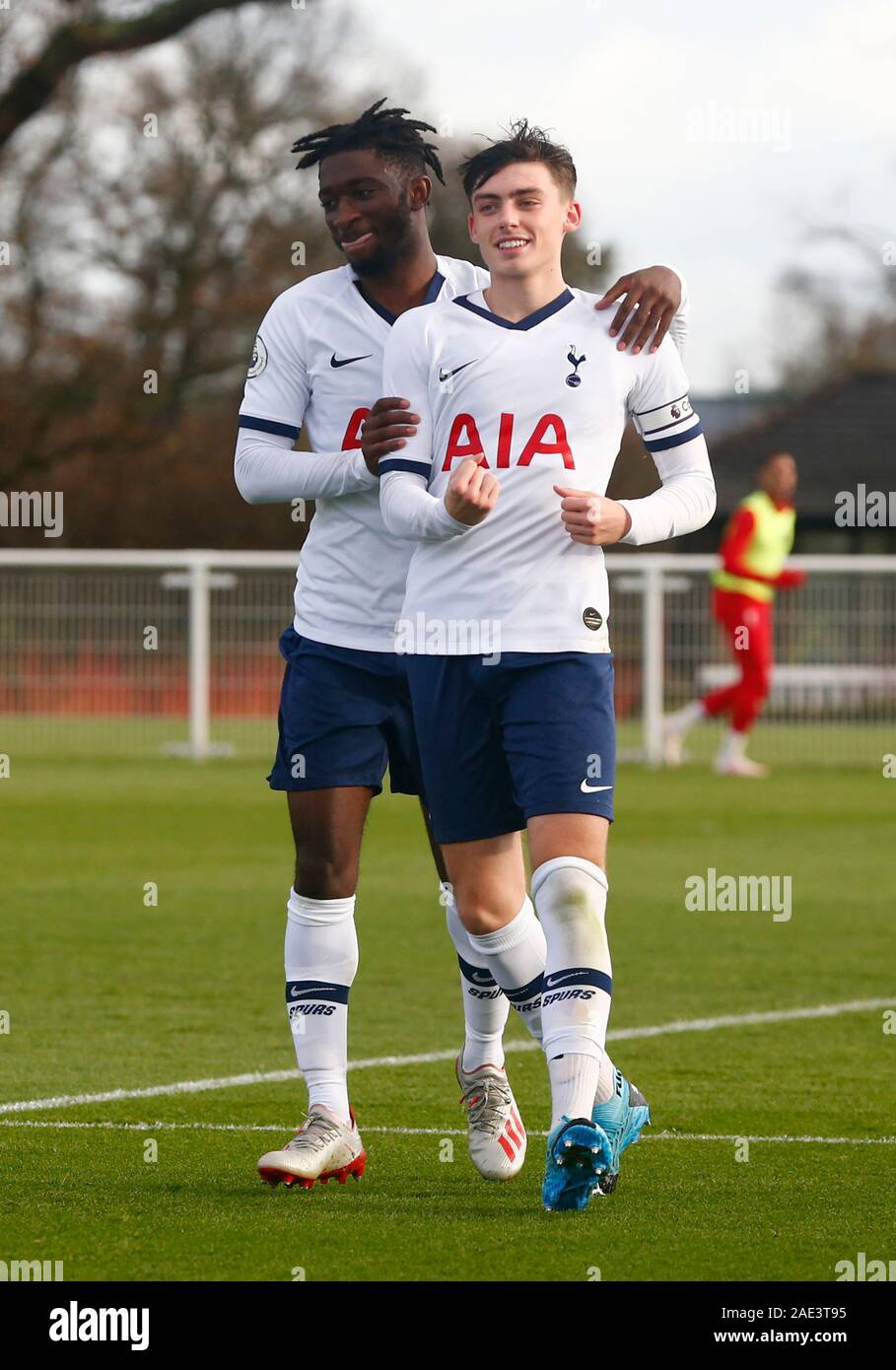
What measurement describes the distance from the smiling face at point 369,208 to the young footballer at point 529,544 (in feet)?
1.43

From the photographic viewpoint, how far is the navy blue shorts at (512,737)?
202 inches

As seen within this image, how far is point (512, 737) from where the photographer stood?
520cm

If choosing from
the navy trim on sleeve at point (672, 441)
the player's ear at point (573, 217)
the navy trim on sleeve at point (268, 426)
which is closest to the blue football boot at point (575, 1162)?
the navy trim on sleeve at point (672, 441)

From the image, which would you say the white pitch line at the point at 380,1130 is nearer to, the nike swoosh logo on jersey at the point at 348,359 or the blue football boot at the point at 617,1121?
the blue football boot at the point at 617,1121

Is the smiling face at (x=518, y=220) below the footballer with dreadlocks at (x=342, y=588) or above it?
above

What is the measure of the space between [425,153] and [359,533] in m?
Answer: 0.98

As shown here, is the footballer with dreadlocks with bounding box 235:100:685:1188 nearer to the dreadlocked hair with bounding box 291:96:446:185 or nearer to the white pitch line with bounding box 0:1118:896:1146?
the dreadlocked hair with bounding box 291:96:446:185

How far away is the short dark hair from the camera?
5.32 m

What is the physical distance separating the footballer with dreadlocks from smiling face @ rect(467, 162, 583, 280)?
0.53 m

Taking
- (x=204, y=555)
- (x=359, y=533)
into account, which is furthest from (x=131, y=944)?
(x=204, y=555)

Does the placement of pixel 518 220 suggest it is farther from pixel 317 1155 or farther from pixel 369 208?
pixel 317 1155

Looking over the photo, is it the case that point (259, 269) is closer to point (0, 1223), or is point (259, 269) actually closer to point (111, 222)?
point (111, 222)
